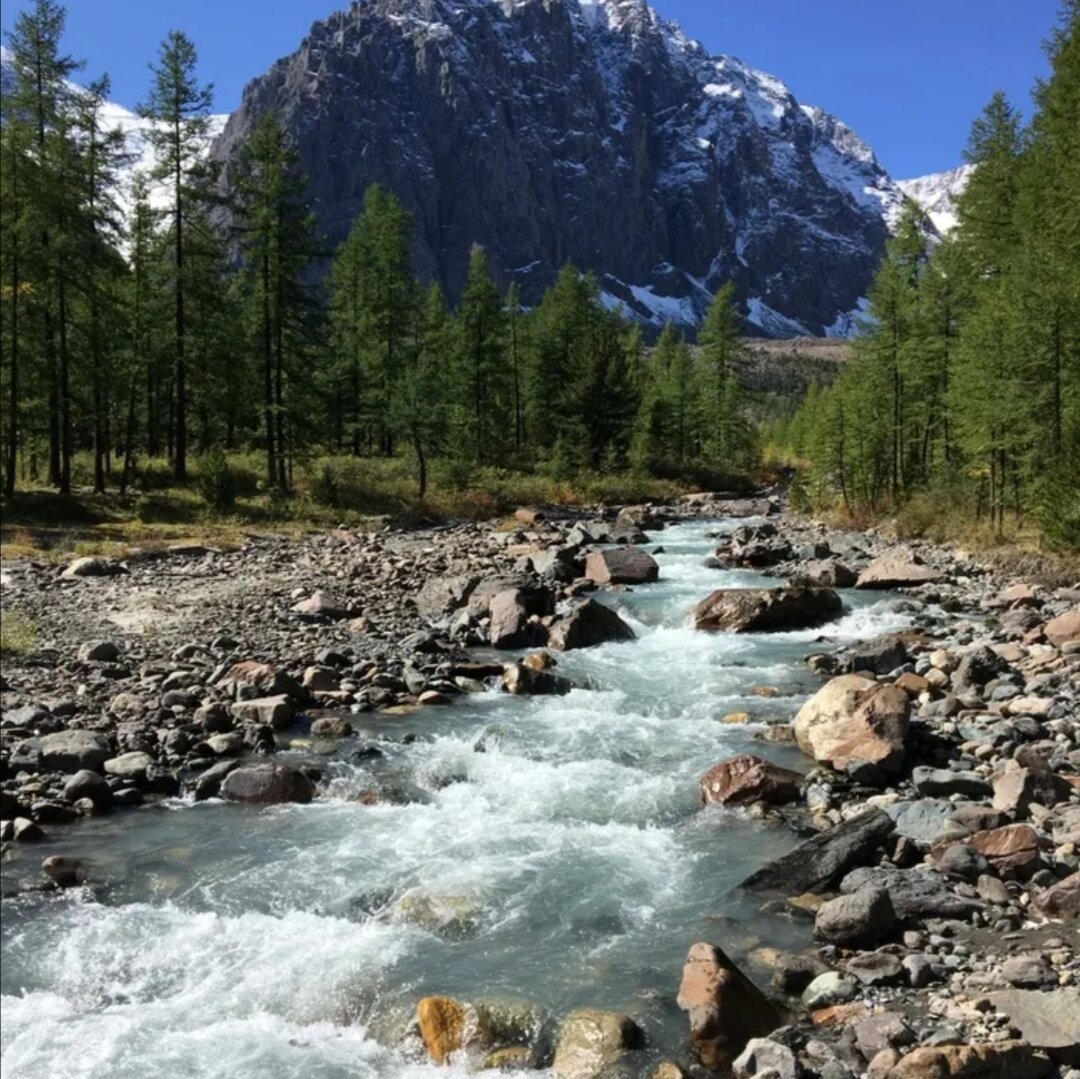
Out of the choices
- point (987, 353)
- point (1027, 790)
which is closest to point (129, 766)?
point (1027, 790)

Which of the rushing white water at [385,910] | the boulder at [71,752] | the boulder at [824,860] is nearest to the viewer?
the rushing white water at [385,910]

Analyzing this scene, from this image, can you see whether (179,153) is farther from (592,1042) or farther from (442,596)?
(592,1042)

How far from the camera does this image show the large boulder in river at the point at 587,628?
60.3 feet

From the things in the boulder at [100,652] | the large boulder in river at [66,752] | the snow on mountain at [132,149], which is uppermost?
the snow on mountain at [132,149]

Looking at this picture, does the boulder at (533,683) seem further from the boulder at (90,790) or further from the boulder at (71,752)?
the boulder at (90,790)

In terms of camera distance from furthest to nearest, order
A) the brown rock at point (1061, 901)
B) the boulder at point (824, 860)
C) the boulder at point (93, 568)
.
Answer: the boulder at point (93, 568)
the boulder at point (824, 860)
the brown rock at point (1061, 901)

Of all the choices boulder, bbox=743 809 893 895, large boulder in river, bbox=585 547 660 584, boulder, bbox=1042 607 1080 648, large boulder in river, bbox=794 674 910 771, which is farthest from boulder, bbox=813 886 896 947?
large boulder in river, bbox=585 547 660 584

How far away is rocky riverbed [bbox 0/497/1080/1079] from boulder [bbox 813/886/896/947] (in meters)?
0.03

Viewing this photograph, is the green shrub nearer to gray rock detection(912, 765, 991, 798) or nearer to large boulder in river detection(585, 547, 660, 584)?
large boulder in river detection(585, 547, 660, 584)

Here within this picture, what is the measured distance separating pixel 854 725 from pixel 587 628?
304 inches

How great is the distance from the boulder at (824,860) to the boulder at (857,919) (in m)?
0.77

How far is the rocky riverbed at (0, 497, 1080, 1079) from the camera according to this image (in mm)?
6621

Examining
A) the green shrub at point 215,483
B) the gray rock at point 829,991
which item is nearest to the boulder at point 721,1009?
the gray rock at point 829,991

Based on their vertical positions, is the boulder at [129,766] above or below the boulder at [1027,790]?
below
